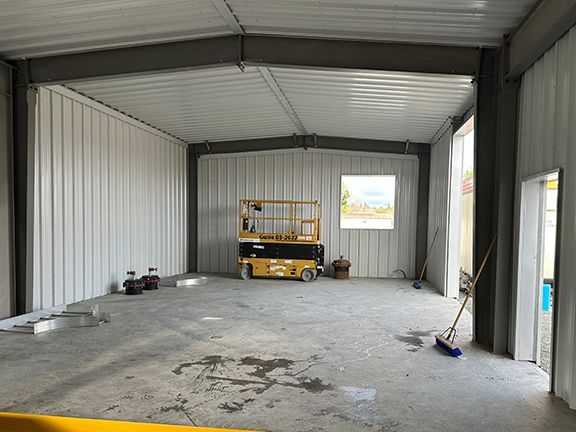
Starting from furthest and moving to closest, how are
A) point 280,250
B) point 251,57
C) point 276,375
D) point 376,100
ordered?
point 280,250, point 376,100, point 251,57, point 276,375

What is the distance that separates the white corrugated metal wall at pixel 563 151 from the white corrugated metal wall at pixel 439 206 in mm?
4781

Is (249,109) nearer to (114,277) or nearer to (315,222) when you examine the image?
(315,222)

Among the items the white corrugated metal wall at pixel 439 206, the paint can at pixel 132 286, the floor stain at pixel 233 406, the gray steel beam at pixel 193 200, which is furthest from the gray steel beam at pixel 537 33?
the gray steel beam at pixel 193 200

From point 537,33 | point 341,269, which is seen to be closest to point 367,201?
point 341,269

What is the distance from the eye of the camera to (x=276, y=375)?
4.43 m

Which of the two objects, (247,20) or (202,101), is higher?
(247,20)

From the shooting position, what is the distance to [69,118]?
7.81 m

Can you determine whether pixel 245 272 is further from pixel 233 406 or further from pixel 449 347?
pixel 233 406

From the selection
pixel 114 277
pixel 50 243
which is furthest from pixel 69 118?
pixel 114 277

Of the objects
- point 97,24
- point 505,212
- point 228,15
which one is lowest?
point 505,212

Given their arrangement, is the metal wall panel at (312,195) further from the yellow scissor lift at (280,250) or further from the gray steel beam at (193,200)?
the yellow scissor lift at (280,250)

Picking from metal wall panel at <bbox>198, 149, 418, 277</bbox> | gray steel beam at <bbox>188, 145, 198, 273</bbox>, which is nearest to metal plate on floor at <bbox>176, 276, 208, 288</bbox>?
metal wall panel at <bbox>198, 149, 418, 277</bbox>

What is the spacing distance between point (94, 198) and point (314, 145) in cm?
622

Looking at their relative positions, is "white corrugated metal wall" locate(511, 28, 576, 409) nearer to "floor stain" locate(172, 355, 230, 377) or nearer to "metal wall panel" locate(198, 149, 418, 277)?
"floor stain" locate(172, 355, 230, 377)
